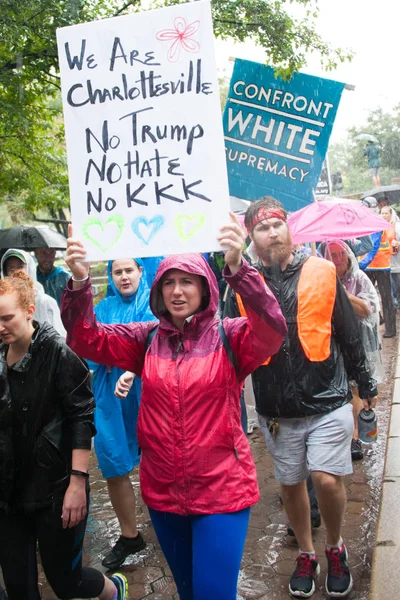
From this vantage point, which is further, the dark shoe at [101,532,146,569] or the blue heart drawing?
the dark shoe at [101,532,146,569]

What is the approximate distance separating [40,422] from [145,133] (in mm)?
1268

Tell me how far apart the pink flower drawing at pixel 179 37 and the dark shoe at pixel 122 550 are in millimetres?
2768

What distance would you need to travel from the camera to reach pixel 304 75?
594 centimetres

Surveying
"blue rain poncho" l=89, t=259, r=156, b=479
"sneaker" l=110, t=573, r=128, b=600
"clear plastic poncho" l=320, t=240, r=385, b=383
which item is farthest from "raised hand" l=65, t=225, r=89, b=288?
"clear plastic poncho" l=320, t=240, r=385, b=383

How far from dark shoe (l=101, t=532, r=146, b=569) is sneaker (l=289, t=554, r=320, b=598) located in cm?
100

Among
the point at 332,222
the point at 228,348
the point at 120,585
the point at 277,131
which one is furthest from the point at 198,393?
the point at 277,131

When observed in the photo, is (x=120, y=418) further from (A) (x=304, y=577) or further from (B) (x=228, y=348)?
(B) (x=228, y=348)

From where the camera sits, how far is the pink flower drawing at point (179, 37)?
8.28 ft

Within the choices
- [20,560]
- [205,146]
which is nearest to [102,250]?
[205,146]

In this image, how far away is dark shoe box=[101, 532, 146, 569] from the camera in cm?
385

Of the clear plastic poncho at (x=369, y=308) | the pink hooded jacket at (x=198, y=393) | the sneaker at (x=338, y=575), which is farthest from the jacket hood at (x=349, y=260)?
the pink hooded jacket at (x=198, y=393)

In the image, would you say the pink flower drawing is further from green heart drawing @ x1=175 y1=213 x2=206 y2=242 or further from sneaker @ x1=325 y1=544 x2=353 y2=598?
sneaker @ x1=325 y1=544 x2=353 y2=598

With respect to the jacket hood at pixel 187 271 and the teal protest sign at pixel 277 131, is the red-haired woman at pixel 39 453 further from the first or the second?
the teal protest sign at pixel 277 131

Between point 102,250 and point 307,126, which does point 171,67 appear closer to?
point 102,250
